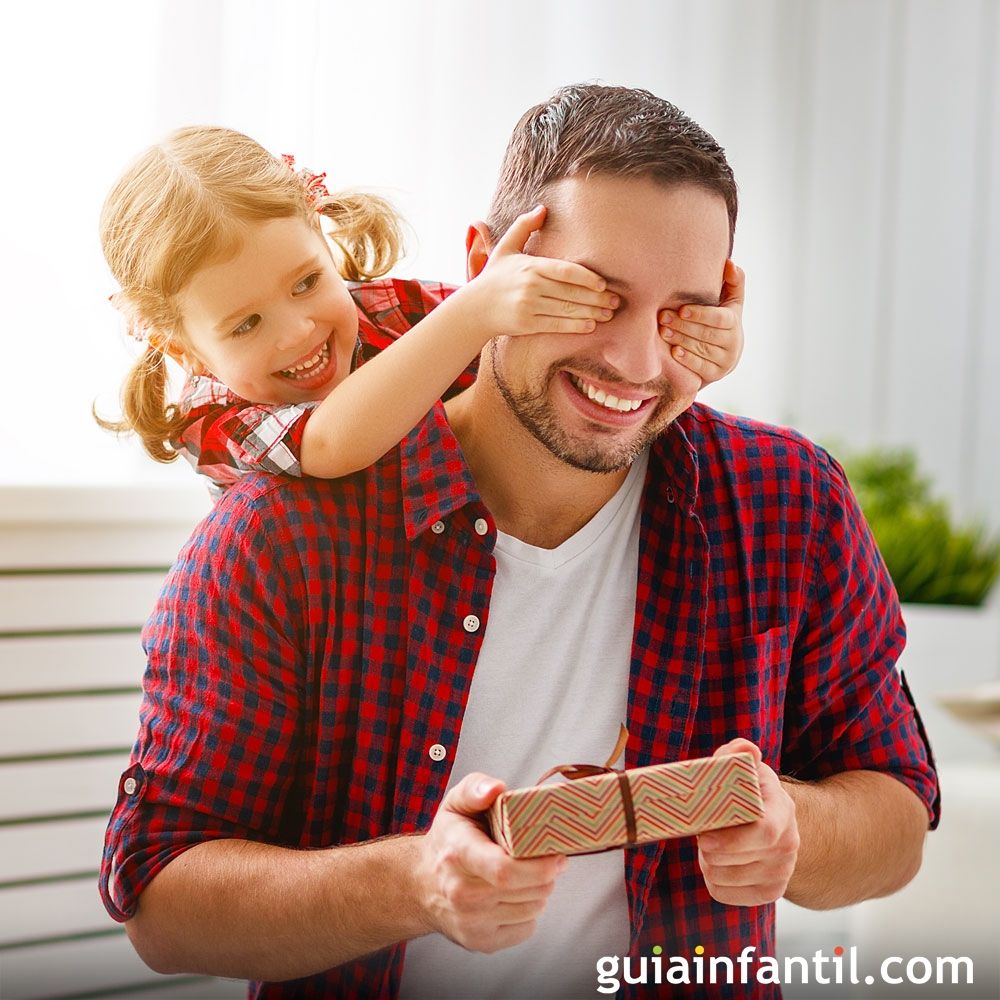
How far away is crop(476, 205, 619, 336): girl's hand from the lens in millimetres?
1021

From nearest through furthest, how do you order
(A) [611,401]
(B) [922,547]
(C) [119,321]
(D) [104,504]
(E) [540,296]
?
(E) [540,296], (A) [611,401], (C) [119,321], (D) [104,504], (B) [922,547]

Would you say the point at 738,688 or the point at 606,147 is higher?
the point at 606,147

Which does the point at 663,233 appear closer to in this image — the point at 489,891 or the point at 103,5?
the point at 489,891

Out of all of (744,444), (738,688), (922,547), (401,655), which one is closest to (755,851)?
(738,688)

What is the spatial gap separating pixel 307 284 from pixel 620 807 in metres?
0.67

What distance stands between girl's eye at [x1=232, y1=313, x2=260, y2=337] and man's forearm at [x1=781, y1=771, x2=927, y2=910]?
0.70 metres

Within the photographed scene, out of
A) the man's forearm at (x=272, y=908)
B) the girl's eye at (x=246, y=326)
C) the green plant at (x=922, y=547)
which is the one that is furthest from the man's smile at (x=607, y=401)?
the green plant at (x=922, y=547)

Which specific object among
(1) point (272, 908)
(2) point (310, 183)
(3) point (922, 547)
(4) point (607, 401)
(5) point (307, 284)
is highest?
(2) point (310, 183)

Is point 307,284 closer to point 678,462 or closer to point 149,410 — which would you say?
point 149,410

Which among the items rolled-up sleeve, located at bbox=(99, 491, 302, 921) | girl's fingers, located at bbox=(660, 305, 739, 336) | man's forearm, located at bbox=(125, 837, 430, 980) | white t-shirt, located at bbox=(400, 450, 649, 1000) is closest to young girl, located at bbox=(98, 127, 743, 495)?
girl's fingers, located at bbox=(660, 305, 739, 336)

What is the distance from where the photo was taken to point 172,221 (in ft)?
3.86

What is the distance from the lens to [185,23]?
203 cm

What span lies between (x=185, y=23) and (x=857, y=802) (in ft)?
5.44

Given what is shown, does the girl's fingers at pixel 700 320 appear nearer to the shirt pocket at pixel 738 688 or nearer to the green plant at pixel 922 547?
the shirt pocket at pixel 738 688
